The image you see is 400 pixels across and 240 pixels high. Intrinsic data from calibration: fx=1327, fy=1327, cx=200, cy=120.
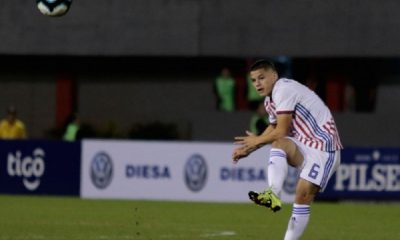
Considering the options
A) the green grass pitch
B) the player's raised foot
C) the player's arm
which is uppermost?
the player's arm

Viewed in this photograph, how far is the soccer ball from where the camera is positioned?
16.3m

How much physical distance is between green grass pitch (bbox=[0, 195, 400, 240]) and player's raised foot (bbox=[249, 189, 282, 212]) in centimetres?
365

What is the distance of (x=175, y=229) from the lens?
55.5 feet

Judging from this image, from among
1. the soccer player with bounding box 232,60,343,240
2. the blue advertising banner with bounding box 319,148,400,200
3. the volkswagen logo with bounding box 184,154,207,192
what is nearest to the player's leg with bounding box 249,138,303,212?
the soccer player with bounding box 232,60,343,240

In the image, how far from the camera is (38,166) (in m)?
25.1

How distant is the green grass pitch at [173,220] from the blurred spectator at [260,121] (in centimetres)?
313

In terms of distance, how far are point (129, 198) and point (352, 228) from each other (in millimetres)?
7267

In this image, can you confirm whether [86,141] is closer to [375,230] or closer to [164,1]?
[164,1]

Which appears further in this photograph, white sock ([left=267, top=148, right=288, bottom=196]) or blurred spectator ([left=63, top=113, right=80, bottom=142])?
blurred spectator ([left=63, top=113, right=80, bottom=142])

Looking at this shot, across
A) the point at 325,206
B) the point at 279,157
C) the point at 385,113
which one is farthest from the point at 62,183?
the point at 279,157

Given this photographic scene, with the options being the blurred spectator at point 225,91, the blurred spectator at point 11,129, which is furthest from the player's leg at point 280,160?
the blurred spectator at point 225,91

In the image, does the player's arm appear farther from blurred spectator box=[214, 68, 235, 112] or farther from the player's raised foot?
blurred spectator box=[214, 68, 235, 112]

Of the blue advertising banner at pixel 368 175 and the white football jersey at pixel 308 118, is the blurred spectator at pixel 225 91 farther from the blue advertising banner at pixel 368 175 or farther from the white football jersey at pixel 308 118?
the white football jersey at pixel 308 118

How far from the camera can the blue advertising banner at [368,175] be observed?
78.3ft
